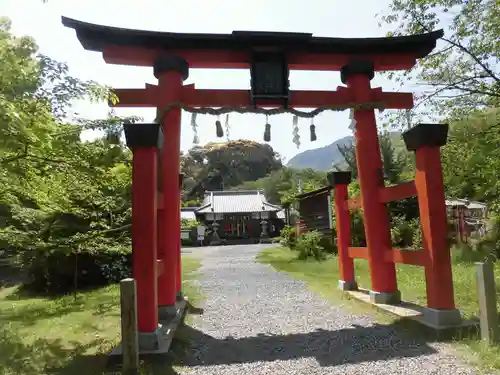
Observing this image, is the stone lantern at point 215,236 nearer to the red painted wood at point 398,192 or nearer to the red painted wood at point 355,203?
the red painted wood at point 355,203

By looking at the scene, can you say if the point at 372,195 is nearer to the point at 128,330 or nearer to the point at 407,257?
the point at 407,257

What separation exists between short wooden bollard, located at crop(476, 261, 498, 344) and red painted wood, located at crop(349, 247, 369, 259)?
2733 millimetres

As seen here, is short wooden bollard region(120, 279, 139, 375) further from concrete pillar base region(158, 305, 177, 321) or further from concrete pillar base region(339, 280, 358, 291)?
concrete pillar base region(339, 280, 358, 291)

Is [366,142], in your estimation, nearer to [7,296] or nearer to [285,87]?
[285,87]

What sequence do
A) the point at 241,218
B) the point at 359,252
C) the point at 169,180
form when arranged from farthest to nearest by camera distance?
the point at 241,218 → the point at 359,252 → the point at 169,180

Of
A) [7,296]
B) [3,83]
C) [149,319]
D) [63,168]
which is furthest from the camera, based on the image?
[7,296]

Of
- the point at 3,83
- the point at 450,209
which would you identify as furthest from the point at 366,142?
the point at 450,209

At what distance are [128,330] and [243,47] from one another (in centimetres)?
497

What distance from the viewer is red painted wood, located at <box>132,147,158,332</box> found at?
4809mm

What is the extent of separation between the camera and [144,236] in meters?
4.89

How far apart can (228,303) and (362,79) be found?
5134 millimetres

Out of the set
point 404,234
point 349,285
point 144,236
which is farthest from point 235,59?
point 404,234

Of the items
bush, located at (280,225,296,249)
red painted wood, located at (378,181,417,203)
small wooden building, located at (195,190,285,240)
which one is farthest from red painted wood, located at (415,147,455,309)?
small wooden building, located at (195,190,285,240)

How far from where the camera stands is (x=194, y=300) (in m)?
8.45
